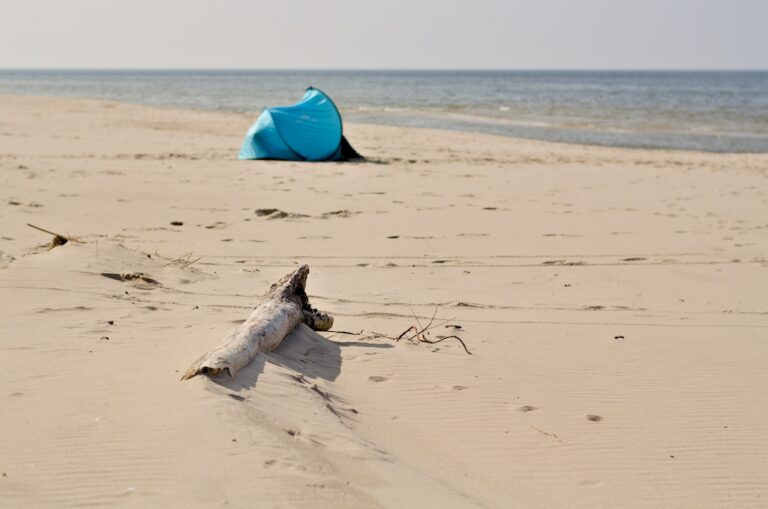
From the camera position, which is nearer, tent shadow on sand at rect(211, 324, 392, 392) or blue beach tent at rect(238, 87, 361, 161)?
tent shadow on sand at rect(211, 324, 392, 392)

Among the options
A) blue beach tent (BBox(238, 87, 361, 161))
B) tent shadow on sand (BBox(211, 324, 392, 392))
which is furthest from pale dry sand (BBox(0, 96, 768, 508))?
blue beach tent (BBox(238, 87, 361, 161))

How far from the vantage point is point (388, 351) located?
494cm

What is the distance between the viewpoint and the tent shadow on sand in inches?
153

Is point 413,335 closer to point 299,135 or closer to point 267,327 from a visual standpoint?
point 267,327

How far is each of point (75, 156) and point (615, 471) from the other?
11.2 metres

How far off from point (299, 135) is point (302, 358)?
973 cm

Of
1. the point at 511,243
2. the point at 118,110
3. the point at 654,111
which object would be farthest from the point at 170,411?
the point at 654,111

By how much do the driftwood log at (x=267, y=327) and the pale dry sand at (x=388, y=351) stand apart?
0.34ft

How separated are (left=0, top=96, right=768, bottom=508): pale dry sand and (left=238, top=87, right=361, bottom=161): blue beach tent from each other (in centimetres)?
275

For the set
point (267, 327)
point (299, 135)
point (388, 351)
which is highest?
point (299, 135)

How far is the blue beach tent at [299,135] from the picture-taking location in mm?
13852

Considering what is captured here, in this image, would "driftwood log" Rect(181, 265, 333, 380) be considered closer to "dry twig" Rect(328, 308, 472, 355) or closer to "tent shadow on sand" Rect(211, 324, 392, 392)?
"tent shadow on sand" Rect(211, 324, 392, 392)

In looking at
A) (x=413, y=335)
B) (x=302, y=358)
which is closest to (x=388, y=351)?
(x=413, y=335)

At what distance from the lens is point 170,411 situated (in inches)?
134
